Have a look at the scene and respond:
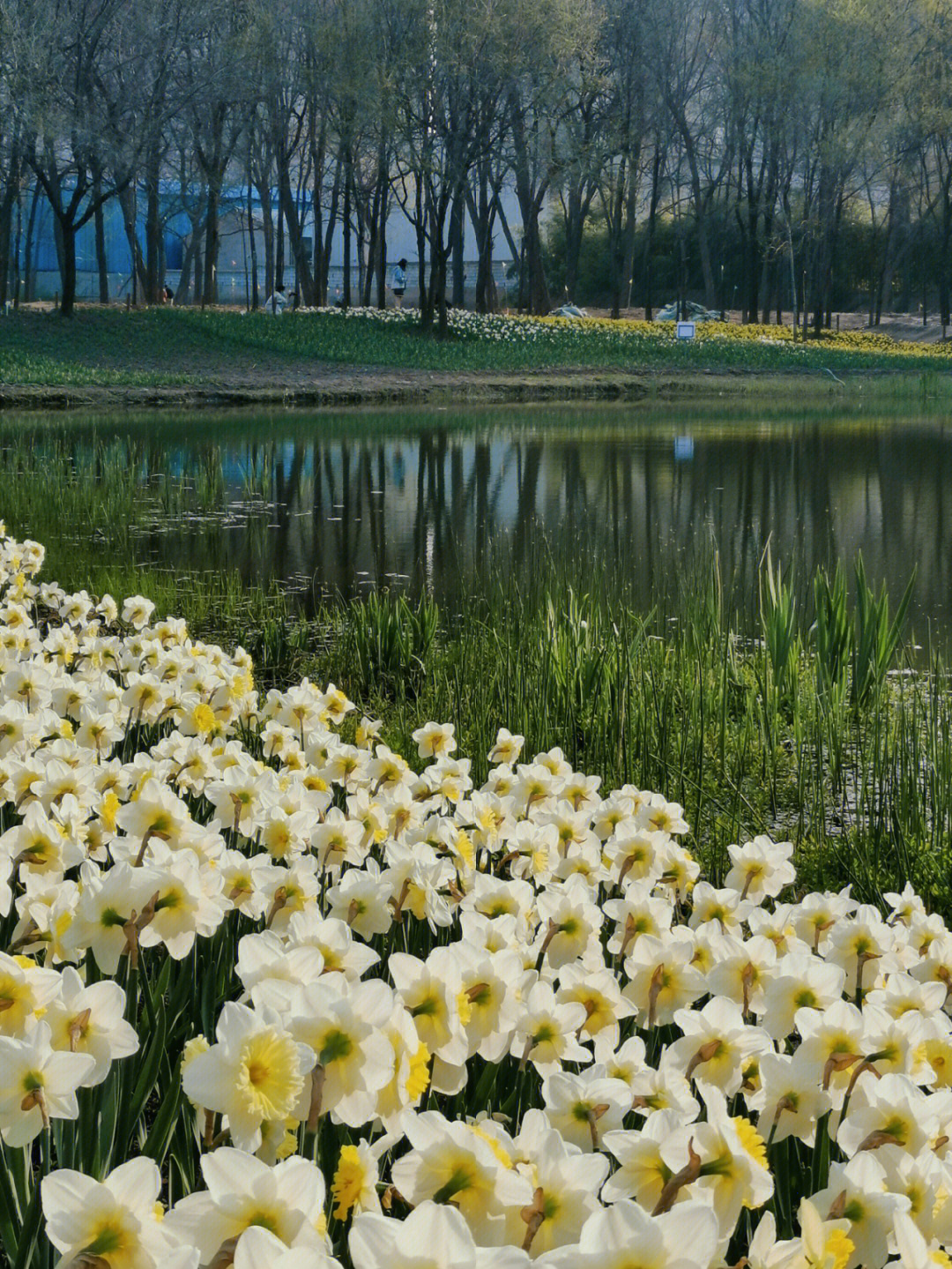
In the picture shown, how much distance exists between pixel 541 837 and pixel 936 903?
1394 mm

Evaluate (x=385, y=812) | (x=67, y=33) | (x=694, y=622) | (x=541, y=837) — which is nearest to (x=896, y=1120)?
(x=541, y=837)

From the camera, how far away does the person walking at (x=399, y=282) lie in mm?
47219

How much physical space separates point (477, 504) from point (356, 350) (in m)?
19.3

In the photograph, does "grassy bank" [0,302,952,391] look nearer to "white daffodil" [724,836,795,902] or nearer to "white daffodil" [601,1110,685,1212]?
"white daffodil" [724,836,795,902]

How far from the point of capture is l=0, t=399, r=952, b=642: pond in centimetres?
890

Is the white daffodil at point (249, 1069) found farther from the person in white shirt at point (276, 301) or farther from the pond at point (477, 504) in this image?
the person in white shirt at point (276, 301)

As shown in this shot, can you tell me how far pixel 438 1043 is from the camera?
1.51 metres

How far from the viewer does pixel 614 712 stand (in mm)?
4523

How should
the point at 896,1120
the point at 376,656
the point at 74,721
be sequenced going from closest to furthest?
1. the point at 896,1120
2. the point at 74,721
3. the point at 376,656

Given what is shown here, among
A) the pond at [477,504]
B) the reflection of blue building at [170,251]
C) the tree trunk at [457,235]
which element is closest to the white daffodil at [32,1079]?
the pond at [477,504]

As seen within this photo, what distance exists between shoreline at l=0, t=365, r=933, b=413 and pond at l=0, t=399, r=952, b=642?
2959 mm

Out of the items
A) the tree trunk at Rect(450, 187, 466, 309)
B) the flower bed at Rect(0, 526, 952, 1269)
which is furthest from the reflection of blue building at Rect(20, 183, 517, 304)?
the flower bed at Rect(0, 526, 952, 1269)

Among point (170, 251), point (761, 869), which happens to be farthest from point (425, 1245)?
point (170, 251)

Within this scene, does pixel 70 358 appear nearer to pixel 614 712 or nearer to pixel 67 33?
pixel 67 33
